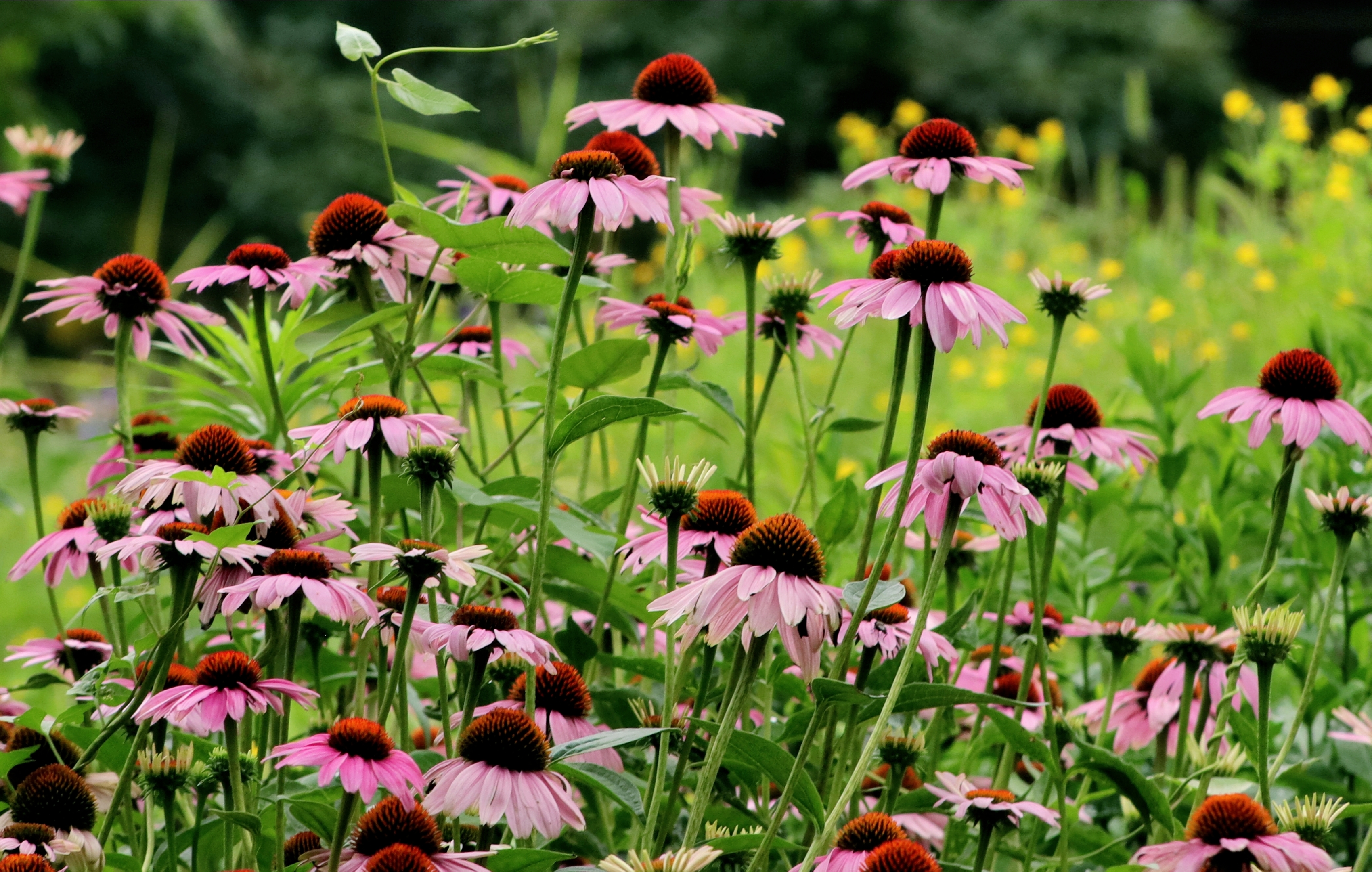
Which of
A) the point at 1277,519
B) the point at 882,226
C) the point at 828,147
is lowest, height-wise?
the point at 1277,519

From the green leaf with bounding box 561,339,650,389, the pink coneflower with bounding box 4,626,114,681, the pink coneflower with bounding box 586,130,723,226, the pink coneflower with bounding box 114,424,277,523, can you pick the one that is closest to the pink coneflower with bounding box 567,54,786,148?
the pink coneflower with bounding box 586,130,723,226

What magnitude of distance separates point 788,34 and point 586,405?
9.71 metres

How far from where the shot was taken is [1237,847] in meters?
0.77

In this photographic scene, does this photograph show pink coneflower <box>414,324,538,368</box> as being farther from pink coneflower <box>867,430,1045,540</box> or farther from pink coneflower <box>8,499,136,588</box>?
pink coneflower <box>867,430,1045,540</box>

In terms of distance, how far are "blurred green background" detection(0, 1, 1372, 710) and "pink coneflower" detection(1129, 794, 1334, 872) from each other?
1297mm

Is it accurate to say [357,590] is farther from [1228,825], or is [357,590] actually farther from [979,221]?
[979,221]

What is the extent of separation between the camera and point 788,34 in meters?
9.99

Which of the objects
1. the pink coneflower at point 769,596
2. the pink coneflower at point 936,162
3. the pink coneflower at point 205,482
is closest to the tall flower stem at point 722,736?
the pink coneflower at point 769,596

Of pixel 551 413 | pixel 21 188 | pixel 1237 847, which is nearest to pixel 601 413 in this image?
pixel 551 413

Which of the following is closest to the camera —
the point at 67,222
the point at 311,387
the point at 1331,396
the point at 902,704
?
the point at 902,704

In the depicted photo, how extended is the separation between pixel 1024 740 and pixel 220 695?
570mm

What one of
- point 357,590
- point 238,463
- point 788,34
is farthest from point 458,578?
point 788,34

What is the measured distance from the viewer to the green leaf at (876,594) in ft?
2.69

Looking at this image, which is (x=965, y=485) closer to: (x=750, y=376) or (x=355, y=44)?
(x=750, y=376)
